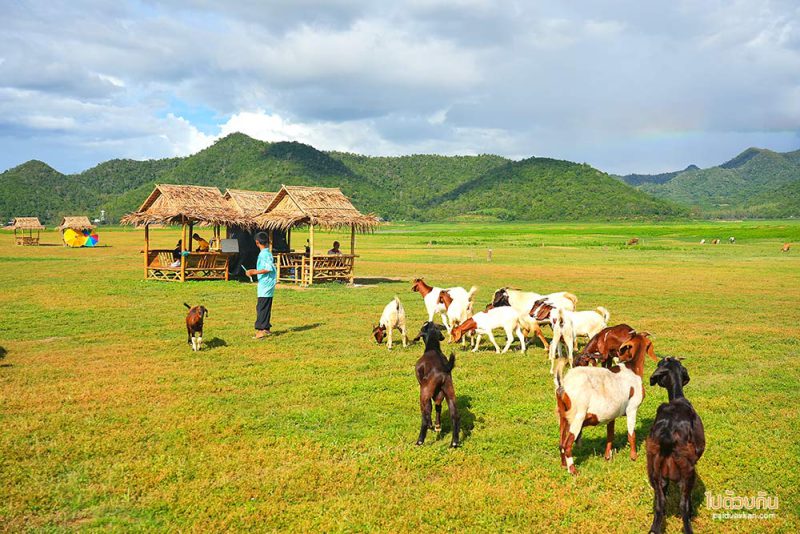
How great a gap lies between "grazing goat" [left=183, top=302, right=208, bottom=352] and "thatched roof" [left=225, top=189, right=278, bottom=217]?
1573cm

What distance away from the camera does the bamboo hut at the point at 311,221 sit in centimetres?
2594

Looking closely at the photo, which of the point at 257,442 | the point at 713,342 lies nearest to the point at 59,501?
the point at 257,442

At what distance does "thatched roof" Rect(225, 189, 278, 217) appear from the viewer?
29.1m

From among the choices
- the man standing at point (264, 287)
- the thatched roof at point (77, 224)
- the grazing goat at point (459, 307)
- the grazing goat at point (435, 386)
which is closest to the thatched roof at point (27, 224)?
the thatched roof at point (77, 224)

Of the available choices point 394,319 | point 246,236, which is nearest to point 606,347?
point 394,319

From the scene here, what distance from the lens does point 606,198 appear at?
158 metres

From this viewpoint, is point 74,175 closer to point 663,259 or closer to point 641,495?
point 663,259

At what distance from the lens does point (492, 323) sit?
12.6 m

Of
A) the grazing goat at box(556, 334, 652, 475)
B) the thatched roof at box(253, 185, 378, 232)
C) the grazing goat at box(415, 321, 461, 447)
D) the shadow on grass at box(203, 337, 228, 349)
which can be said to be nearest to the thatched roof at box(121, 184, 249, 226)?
the thatched roof at box(253, 185, 378, 232)

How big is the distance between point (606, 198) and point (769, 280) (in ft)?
442

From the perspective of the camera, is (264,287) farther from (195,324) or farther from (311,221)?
(311,221)

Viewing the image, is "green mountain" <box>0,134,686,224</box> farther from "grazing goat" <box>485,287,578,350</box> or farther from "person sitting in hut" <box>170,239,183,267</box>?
"grazing goat" <box>485,287,578,350</box>

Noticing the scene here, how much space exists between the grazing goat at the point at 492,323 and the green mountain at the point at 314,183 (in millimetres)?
133541

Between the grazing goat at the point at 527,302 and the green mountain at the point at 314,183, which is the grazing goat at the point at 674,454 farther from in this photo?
the green mountain at the point at 314,183
